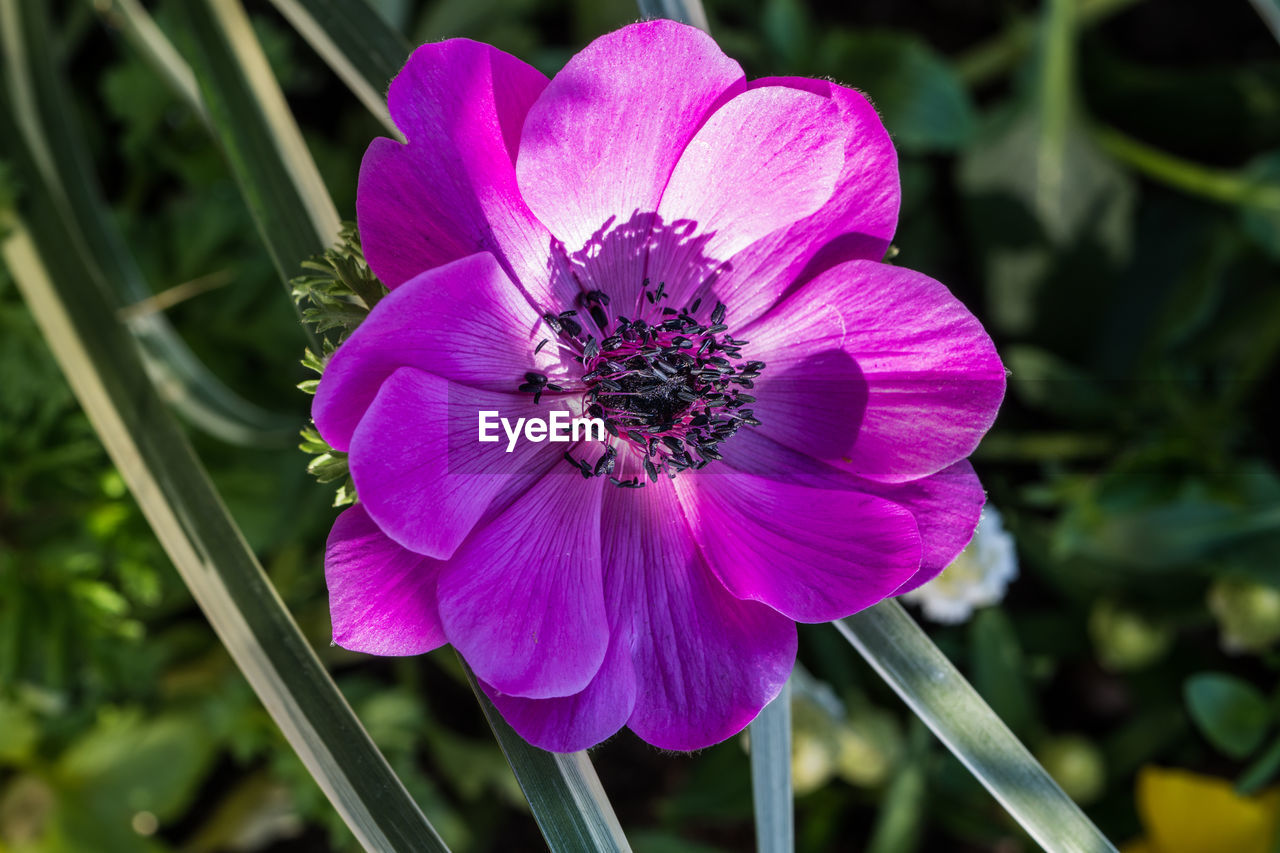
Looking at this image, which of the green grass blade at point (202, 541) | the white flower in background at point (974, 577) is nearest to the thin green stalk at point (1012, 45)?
the white flower in background at point (974, 577)

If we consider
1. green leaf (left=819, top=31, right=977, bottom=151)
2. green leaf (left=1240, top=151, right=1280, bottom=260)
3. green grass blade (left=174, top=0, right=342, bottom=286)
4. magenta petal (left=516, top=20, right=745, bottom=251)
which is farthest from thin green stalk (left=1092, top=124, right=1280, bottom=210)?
green grass blade (left=174, top=0, right=342, bottom=286)

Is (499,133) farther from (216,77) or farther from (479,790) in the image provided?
(479,790)

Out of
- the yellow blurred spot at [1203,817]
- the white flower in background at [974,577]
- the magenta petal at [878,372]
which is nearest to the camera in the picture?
the magenta petal at [878,372]

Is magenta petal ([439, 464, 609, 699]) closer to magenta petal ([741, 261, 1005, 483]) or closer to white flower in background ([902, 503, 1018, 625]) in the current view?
magenta petal ([741, 261, 1005, 483])

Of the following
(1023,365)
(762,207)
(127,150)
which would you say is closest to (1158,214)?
(1023,365)

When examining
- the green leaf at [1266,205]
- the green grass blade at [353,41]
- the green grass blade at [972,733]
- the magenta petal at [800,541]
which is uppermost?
the green grass blade at [353,41]

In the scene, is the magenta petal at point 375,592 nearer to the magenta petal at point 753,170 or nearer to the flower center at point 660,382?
the flower center at point 660,382

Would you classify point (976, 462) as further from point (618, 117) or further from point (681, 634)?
point (618, 117)
